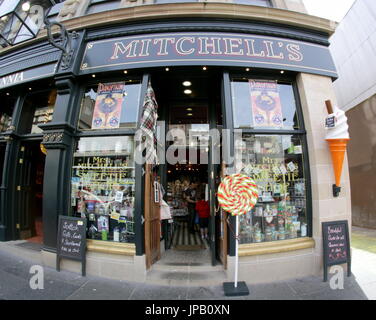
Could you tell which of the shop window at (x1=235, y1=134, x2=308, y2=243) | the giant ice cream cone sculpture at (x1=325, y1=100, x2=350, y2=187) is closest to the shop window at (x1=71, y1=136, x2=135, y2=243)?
the shop window at (x1=235, y1=134, x2=308, y2=243)

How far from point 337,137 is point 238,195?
8.65 ft

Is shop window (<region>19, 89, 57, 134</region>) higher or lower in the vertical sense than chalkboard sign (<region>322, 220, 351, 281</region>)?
higher

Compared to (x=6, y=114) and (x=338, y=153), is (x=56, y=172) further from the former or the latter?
(x=338, y=153)

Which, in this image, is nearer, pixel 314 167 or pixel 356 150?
pixel 314 167

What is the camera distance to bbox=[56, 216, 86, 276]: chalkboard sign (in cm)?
405

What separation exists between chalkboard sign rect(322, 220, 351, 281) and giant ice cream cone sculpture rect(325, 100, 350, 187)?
0.91 m

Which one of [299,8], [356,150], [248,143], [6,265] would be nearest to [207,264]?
A: [248,143]

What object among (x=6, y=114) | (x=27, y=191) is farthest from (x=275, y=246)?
(x=6, y=114)

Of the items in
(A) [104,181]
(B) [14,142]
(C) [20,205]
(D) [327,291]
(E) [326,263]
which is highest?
(B) [14,142]

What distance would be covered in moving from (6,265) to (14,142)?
365 centimetres

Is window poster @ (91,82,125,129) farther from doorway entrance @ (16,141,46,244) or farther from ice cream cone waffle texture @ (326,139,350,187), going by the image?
ice cream cone waffle texture @ (326,139,350,187)

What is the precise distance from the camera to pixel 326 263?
3.87 metres

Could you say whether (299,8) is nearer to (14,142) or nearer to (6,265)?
(14,142)

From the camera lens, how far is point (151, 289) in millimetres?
3605
